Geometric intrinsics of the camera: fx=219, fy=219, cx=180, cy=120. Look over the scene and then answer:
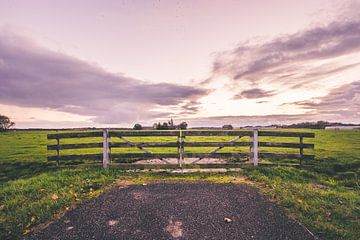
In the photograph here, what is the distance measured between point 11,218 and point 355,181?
11.5m

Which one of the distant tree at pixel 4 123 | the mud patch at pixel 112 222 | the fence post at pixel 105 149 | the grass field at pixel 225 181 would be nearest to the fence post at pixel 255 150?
the grass field at pixel 225 181

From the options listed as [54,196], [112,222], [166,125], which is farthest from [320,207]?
[166,125]

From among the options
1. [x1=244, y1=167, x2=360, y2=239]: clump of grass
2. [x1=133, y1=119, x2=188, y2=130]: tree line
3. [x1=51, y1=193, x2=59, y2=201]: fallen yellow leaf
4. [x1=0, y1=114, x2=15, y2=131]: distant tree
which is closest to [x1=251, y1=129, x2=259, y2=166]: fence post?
[x1=244, y1=167, x2=360, y2=239]: clump of grass

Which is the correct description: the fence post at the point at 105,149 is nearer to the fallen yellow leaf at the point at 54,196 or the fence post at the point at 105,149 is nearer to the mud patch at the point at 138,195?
the fallen yellow leaf at the point at 54,196

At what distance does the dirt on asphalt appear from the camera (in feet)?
13.0

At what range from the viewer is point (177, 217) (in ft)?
15.0

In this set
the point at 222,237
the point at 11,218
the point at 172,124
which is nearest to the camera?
the point at 222,237

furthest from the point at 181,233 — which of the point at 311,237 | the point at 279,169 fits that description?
the point at 279,169

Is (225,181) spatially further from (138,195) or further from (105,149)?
(105,149)

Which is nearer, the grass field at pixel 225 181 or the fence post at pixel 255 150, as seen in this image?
the grass field at pixel 225 181

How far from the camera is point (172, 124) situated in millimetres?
87000

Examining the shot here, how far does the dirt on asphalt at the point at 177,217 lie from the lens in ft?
13.0

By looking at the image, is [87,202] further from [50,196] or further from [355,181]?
[355,181]

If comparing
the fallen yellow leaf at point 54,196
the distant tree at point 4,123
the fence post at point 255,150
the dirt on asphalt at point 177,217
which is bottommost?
the dirt on asphalt at point 177,217
